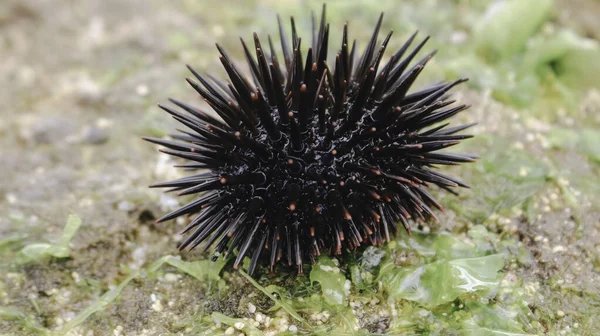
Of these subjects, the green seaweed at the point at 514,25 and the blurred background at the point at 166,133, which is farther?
the green seaweed at the point at 514,25

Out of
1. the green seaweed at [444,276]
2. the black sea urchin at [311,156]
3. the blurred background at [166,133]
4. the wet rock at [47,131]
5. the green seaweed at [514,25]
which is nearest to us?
the black sea urchin at [311,156]

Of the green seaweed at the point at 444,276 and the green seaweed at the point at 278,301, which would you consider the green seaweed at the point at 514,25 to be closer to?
the green seaweed at the point at 444,276

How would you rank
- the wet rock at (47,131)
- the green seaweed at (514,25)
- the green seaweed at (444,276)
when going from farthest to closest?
1. the green seaweed at (514,25)
2. the wet rock at (47,131)
3. the green seaweed at (444,276)

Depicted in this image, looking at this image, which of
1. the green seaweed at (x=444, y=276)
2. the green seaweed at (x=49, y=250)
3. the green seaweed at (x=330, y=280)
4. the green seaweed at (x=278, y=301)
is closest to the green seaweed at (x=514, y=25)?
the green seaweed at (x=444, y=276)

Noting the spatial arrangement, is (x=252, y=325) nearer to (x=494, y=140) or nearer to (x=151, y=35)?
(x=494, y=140)

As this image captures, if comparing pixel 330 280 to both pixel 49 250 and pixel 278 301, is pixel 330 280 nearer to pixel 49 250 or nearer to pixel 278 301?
pixel 278 301

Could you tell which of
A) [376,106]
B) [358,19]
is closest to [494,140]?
[376,106]

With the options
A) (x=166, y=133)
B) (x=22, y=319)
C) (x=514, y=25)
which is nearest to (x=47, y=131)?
(x=166, y=133)
